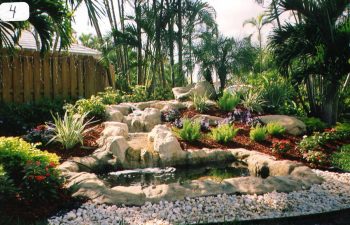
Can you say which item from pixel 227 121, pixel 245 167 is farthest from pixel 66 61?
pixel 245 167

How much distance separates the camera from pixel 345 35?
796 centimetres

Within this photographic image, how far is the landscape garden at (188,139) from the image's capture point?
405 centimetres

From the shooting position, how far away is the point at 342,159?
627 cm

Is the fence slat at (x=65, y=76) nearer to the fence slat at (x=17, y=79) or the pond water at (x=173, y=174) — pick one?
the fence slat at (x=17, y=79)

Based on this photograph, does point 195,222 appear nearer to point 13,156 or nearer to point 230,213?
point 230,213

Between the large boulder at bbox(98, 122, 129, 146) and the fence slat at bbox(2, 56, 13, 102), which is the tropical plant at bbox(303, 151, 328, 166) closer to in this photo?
the large boulder at bbox(98, 122, 129, 146)

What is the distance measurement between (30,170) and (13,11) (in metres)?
2.23

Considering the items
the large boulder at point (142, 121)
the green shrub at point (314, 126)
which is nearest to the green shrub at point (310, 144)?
the green shrub at point (314, 126)

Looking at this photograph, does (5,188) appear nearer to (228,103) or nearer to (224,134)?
(224,134)

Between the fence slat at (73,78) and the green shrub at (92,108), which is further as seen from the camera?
the fence slat at (73,78)

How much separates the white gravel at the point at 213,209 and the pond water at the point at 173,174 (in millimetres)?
1003

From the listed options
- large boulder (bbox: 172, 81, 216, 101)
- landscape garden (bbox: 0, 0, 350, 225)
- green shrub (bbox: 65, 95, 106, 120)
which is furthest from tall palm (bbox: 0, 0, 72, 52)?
large boulder (bbox: 172, 81, 216, 101)

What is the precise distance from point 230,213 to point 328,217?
1074mm

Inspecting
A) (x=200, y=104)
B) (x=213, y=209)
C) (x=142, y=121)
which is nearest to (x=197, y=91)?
(x=200, y=104)
